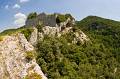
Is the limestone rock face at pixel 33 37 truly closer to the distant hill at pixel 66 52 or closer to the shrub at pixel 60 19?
the distant hill at pixel 66 52

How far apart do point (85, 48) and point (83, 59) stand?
9610mm

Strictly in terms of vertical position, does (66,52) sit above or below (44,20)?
below

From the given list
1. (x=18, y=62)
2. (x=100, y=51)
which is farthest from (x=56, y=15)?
(x=18, y=62)

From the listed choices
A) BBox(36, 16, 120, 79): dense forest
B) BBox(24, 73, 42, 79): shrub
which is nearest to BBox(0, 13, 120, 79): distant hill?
BBox(36, 16, 120, 79): dense forest

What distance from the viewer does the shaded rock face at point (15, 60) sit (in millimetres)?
51334

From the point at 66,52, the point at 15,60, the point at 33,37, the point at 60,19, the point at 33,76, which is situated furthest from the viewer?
the point at 60,19

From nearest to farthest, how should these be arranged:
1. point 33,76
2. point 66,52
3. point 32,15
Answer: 1. point 33,76
2. point 66,52
3. point 32,15

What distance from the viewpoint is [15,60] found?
54.6m

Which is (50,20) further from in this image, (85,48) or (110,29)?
(110,29)

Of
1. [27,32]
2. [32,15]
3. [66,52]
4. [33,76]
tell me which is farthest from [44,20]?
[33,76]

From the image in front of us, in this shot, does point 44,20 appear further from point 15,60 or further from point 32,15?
point 15,60

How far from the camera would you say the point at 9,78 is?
50688 mm

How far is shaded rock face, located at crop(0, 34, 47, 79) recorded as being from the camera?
2021 inches

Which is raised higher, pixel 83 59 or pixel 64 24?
pixel 64 24
